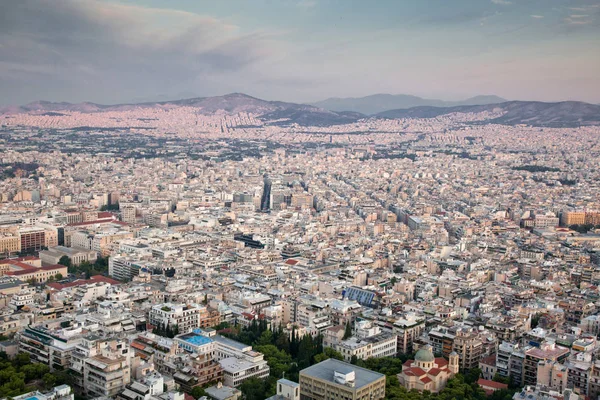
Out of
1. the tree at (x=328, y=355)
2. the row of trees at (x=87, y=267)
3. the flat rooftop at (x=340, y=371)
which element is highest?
the flat rooftop at (x=340, y=371)

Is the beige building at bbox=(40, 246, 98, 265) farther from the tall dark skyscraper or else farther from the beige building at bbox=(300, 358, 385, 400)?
the tall dark skyscraper

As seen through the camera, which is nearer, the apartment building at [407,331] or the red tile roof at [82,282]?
the apartment building at [407,331]

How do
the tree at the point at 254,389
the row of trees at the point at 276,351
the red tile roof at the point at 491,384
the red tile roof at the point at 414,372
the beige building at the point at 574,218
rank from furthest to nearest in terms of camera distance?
the beige building at the point at 574,218, the red tile roof at the point at 414,372, the red tile roof at the point at 491,384, the row of trees at the point at 276,351, the tree at the point at 254,389

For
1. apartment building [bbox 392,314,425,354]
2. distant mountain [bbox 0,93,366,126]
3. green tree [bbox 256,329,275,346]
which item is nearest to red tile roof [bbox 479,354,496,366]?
apartment building [bbox 392,314,425,354]

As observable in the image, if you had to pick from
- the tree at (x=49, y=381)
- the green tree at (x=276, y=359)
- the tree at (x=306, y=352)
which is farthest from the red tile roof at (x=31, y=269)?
the tree at (x=306, y=352)

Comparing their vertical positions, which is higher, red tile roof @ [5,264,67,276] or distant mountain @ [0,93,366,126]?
distant mountain @ [0,93,366,126]

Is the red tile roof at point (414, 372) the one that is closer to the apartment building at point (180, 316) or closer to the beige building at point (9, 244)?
the apartment building at point (180, 316)
